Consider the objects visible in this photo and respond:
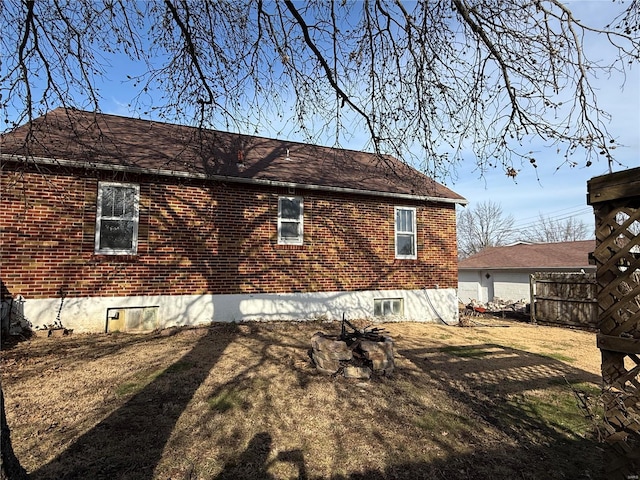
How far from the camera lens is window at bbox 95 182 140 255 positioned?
8.43 metres

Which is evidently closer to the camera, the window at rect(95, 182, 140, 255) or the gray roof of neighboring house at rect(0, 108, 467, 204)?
the gray roof of neighboring house at rect(0, 108, 467, 204)

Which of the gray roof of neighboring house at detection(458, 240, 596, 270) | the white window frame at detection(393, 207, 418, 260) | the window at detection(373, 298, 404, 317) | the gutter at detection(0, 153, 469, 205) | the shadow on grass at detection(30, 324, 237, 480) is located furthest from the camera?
the gray roof of neighboring house at detection(458, 240, 596, 270)

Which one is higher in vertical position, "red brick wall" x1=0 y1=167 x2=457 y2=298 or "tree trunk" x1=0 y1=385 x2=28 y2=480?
"red brick wall" x1=0 y1=167 x2=457 y2=298

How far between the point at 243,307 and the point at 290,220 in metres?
2.78

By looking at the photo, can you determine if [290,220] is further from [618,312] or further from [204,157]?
[618,312]

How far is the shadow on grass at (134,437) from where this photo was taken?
132 inches

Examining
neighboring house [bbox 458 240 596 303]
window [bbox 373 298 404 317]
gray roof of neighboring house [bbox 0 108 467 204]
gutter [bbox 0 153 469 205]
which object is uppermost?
gray roof of neighboring house [bbox 0 108 467 204]

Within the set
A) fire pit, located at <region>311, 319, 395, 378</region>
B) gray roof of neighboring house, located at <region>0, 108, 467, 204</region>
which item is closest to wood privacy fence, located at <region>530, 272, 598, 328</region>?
gray roof of neighboring house, located at <region>0, 108, 467, 204</region>

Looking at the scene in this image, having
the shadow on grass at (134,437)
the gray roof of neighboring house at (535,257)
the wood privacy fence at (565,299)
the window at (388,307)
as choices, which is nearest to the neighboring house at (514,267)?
the gray roof of neighboring house at (535,257)

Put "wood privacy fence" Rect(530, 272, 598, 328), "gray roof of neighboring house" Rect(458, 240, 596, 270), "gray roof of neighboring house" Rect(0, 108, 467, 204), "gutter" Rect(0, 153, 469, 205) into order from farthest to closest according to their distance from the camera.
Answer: "gray roof of neighboring house" Rect(458, 240, 596, 270) → "wood privacy fence" Rect(530, 272, 598, 328) → "gray roof of neighboring house" Rect(0, 108, 467, 204) → "gutter" Rect(0, 153, 469, 205)

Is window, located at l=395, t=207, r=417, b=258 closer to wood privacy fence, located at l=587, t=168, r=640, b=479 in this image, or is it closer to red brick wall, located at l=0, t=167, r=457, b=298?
red brick wall, located at l=0, t=167, r=457, b=298

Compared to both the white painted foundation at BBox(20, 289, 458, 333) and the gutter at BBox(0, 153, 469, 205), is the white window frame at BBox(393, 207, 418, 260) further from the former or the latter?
the white painted foundation at BBox(20, 289, 458, 333)

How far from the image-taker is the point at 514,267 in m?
22.8

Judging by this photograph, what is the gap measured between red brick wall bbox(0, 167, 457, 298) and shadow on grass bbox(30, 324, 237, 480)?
149 inches
